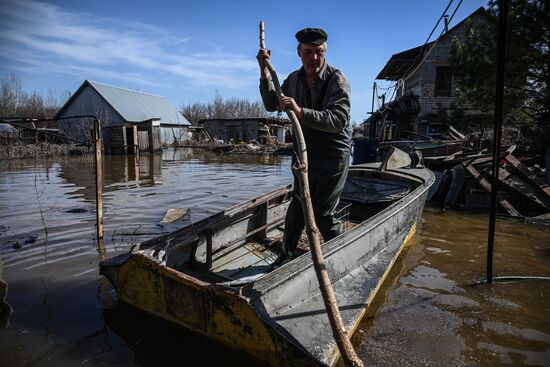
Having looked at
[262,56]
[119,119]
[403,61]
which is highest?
[403,61]

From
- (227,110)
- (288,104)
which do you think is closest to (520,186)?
(288,104)

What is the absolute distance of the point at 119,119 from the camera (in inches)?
1103

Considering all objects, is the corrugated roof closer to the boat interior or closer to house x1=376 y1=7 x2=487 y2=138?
house x1=376 y1=7 x2=487 y2=138

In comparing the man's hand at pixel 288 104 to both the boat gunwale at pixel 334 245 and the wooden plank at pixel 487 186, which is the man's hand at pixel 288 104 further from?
the wooden plank at pixel 487 186

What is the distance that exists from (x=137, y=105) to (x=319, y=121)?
105 ft

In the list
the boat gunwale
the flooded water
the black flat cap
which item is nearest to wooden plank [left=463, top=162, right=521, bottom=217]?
the flooded water

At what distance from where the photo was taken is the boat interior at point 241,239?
357 centimetres

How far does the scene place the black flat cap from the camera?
3023 mm

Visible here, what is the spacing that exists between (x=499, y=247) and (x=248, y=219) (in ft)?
14.3

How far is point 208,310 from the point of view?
8.58 ft

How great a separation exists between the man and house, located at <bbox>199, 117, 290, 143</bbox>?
3146cm

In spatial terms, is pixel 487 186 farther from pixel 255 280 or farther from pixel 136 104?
pixel 136 104

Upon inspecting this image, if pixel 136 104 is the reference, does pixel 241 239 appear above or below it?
below

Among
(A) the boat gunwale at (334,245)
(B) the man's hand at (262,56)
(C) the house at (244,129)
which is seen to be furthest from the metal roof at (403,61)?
(B) the man's hand at (262,56)
